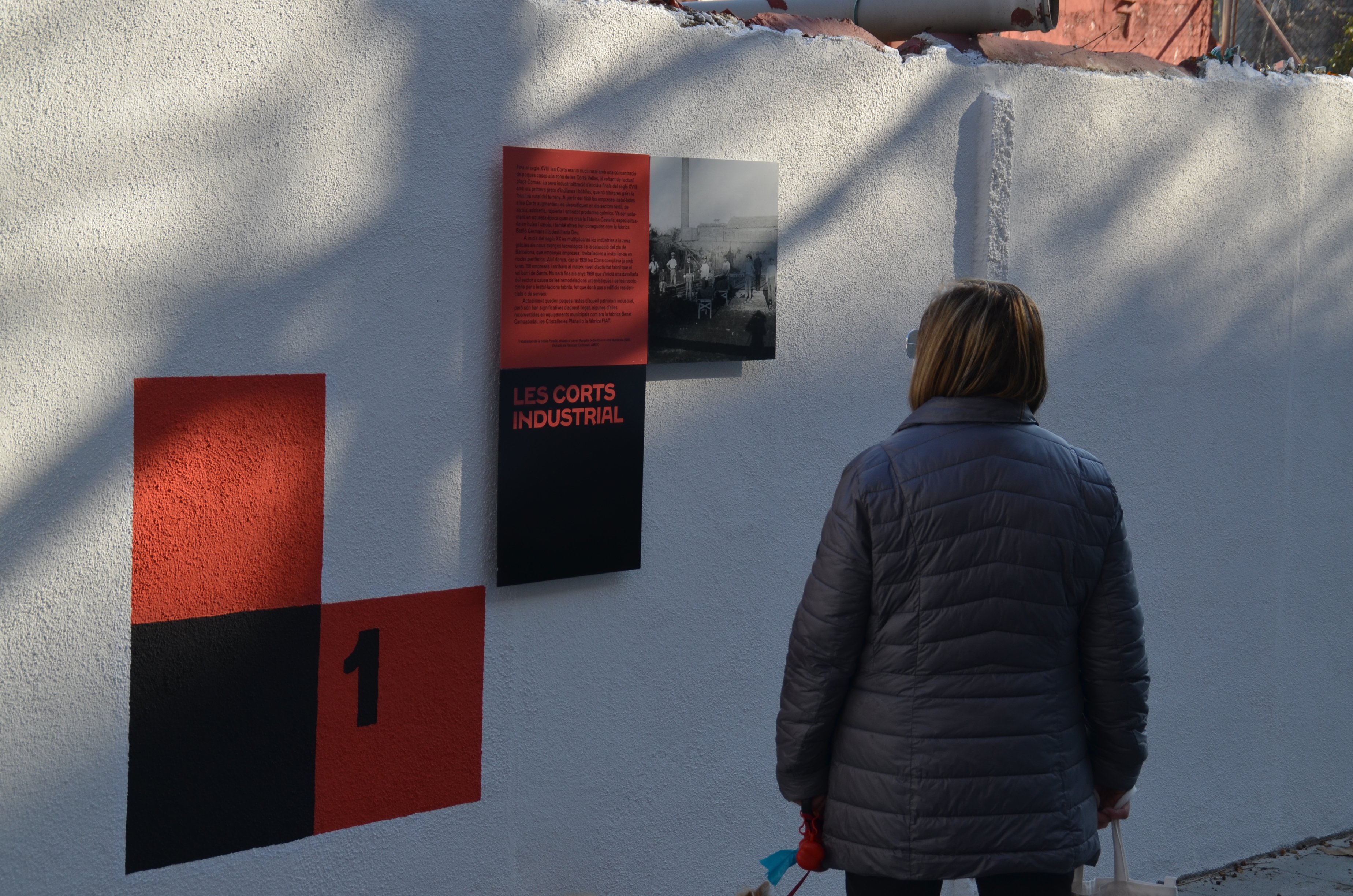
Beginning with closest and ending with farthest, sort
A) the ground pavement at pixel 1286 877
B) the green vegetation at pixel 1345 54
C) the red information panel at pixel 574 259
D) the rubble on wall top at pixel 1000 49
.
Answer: the red information panel at pixel 574 259 < the rubble on wall top at pixel 1000 49 < the ground pavement at pixel 1286 877 < the green vegetation at pixel 1345 54

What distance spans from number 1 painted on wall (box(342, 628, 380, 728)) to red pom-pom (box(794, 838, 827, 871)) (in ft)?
3.61

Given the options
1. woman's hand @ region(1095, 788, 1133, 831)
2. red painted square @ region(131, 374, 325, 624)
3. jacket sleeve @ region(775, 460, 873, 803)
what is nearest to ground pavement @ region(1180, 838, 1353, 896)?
woman's hand @ region(1095, 788, 1133, 831)

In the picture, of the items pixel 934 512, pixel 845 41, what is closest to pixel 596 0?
pixel 845 41

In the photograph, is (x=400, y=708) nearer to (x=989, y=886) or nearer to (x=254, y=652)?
(x=254, y=652)

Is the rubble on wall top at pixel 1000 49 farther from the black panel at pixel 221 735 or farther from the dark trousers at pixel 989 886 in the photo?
the dark trousers at pixel 989 886

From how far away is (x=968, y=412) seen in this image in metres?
2.28

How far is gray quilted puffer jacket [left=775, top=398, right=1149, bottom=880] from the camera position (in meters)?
2.21

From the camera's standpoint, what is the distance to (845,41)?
3.55 metres

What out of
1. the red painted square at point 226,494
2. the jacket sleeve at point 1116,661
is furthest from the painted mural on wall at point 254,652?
the jacket sleeve at point 1116,661

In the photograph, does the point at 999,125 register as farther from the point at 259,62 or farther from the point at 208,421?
the point at 208,421

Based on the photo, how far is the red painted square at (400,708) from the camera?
284 centimetres

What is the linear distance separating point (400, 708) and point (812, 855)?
3.61 feet

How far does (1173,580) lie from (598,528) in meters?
2.29

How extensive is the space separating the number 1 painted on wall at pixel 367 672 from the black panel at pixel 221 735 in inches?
4.0
